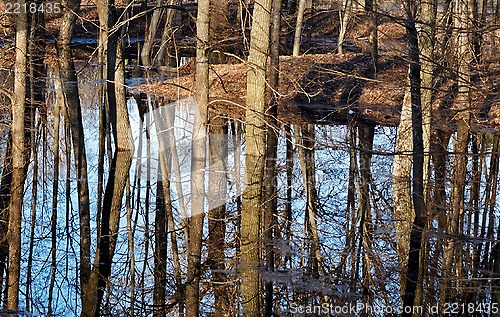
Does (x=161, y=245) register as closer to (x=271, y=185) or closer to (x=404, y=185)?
(x=271, y=185)

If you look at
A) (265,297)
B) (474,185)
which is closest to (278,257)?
(265,297)

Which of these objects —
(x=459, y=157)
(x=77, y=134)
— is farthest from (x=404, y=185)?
(x=77, y=134)

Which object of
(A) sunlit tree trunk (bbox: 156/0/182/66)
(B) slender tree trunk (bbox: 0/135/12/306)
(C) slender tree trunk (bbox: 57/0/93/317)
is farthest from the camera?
(A) sunlit tree trunk (bbox: 156/0/182/66)

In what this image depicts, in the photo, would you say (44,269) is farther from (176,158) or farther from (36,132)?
(36,132)

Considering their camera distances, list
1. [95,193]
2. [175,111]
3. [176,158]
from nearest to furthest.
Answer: [95,193] → [176,158] → [175,111]

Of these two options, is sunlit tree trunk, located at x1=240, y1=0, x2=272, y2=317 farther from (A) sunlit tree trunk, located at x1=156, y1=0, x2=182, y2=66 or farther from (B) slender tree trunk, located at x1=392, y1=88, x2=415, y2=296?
(A) sunlit tree trunk, located at x1=156, y1=0, x2=182, y2=66

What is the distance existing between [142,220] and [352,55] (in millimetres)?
15135

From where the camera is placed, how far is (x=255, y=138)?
473 inches

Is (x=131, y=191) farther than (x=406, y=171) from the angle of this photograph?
Yes

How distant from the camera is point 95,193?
481 inches

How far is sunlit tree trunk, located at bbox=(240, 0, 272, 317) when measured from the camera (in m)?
9.00

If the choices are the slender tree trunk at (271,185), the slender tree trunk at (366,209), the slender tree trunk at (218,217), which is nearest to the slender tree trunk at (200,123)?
the slender tree trunk at (218,217)

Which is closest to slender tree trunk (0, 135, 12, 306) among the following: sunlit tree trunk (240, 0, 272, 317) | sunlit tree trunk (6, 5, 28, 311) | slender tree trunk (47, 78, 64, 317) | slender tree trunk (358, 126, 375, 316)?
sunlit tree trunk (6, 5, 28, 311)

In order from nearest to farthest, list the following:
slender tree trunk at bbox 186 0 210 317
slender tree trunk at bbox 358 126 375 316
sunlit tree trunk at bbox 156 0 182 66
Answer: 1. slender tree trunk at bbox 358 126 375 316
2. slender tree trunk at bbox 186 0 210 317
3. sunlit tree trunk at bbox 156 0 182 66
